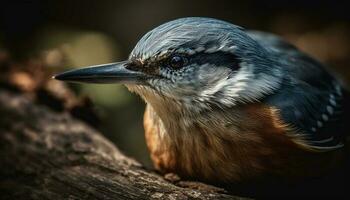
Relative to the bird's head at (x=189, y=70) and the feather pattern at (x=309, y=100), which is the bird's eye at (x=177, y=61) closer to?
the bird's head at (x=189, y=70)

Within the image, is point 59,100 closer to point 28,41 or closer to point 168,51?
point 168,51

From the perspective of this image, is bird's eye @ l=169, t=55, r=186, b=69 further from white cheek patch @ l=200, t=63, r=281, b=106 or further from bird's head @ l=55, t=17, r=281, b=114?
white cheek patch @ l=200, t=63, r=281, b=106

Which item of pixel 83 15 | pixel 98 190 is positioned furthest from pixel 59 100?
pixel 83 15

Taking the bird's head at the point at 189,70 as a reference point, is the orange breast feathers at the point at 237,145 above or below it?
below

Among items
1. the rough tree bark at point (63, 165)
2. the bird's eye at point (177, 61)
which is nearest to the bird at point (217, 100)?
the bird's eye at point (177, 61)

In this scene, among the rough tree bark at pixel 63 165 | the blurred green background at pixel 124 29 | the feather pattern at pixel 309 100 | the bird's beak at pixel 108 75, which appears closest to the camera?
the rough tree bark at pixel 63 165

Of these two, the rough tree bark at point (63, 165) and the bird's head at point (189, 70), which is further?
the bird's head at point (189, 70)

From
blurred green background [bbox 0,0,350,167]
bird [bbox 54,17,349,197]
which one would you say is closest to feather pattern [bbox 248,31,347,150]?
bird [bbox 54,17,349,197]
